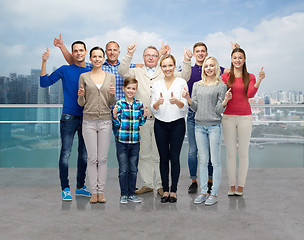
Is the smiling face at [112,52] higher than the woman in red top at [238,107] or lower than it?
higher

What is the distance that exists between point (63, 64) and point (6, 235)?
1372 mm

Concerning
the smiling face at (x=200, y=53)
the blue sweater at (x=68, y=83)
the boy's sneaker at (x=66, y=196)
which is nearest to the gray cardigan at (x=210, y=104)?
the smiling face at (x=200, y=53)

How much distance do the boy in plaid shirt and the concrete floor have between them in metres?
0.22

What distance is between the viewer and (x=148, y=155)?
2725mm

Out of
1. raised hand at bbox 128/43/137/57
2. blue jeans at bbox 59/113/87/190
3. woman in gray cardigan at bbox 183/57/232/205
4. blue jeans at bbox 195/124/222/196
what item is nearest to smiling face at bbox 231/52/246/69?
woman in gray cardigan at bbox 183/57/232/205

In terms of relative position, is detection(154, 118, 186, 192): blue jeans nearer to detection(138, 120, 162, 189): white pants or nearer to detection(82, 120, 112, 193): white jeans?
detection(138, 120, 162, 189): white pants

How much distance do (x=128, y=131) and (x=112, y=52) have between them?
0.74m

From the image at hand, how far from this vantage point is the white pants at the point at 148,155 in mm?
2676

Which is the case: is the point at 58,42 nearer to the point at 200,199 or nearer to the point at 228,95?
the point at 228,95

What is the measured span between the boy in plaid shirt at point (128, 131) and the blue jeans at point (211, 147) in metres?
0.47

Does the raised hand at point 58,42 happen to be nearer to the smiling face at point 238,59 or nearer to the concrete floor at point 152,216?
the concrete floor at point 152,216

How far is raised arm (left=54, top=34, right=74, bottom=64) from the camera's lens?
8.69 ft

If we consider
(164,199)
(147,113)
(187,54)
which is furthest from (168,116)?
(164,199)

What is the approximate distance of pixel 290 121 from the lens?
16.0 feet
